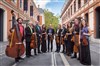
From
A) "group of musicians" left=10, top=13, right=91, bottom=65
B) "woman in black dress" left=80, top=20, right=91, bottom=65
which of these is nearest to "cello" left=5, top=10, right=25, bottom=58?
"group of musicians" left=10, top=13, right=91, bottom=65

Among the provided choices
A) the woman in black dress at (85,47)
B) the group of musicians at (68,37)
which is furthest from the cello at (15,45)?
the woman in black dress at (85,47)

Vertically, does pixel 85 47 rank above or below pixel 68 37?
below

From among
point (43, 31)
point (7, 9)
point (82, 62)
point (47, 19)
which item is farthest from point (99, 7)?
point (47, 19)

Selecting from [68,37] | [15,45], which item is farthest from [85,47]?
[68,37]

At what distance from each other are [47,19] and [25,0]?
5399 cm

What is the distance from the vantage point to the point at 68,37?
36.2ft

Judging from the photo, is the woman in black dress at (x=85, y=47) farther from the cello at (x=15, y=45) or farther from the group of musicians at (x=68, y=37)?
the cello at (x=15, y=45)

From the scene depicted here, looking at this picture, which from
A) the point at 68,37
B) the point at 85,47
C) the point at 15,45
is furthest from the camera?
the point at 68,37

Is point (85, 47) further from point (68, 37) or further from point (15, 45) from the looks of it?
point (68, 37)

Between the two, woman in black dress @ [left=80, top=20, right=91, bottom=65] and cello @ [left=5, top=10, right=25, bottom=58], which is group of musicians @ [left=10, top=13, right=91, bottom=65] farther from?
cello @ [left=5, top=10, right=25, bottom=58]

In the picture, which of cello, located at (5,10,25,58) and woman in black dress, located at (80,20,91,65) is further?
cello, located at (5,10,25,58)

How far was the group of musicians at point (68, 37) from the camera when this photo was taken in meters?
8.28

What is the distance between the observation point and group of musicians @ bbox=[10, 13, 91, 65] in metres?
8.28

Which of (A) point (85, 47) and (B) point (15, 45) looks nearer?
(A) point (85, 47)
